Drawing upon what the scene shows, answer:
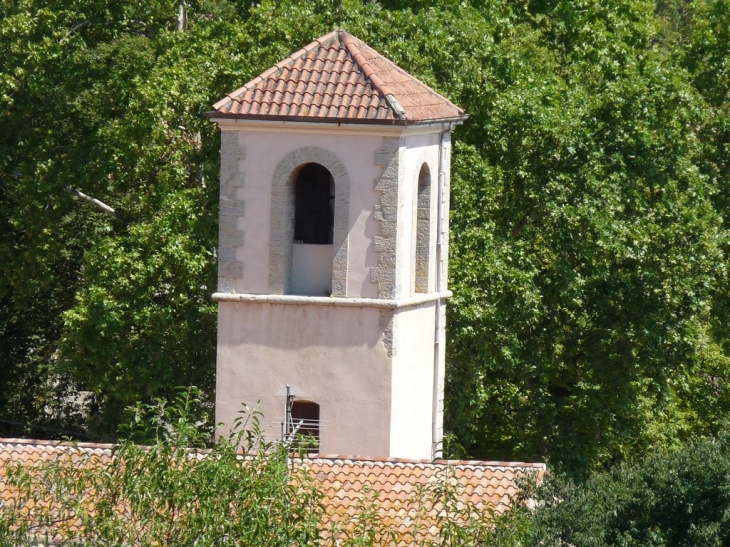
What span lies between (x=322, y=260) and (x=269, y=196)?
0.92 meters

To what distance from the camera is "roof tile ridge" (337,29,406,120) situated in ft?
55.8

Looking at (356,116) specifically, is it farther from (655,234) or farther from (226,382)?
(655,234)

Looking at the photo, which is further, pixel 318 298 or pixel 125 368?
pixel 125 368

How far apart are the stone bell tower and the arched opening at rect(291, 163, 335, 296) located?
25 mm

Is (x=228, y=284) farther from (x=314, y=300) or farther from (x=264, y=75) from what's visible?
(x=264, y=75)

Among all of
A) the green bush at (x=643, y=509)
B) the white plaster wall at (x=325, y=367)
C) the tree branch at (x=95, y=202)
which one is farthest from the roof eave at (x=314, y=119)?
the tree branch at (x=95, y=202)

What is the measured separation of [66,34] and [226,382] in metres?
10.6

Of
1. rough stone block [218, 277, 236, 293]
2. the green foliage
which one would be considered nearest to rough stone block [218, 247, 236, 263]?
rough stone block [218, 277, 236, 293]

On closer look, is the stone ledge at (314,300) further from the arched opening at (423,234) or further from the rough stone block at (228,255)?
the arched opening at (423,234)

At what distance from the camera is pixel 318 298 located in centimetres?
1720

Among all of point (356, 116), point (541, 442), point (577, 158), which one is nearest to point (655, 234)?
point (577, 158)

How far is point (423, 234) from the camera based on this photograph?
60.2 ft

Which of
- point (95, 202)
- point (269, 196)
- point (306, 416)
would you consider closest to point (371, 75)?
point (269, 196)

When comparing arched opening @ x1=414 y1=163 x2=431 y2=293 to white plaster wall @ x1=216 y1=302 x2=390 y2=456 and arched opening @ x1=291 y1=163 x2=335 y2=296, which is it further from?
white plaster wall @ x1=216 y1=302 x2=390 y2=456
